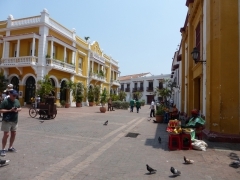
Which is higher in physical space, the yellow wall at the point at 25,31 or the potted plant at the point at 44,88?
the yellow wall at the point at 25,31

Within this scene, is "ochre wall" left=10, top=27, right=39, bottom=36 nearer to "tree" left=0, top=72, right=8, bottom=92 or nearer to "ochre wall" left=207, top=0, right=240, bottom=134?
"tree" left=0, top=72, right=8, bottom=92

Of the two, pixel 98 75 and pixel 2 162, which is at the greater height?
pixel 98 75

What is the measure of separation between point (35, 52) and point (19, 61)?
1.89 m

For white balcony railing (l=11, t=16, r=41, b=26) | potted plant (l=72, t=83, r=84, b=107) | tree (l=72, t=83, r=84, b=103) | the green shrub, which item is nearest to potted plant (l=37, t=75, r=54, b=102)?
tree (l=72, t=83, r=84, b=103)

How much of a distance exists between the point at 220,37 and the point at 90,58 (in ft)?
84.4

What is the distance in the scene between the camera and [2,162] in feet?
13.9

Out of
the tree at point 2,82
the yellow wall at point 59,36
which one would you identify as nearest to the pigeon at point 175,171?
the yellow wall at point 59,36

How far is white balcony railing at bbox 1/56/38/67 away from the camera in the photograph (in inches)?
802

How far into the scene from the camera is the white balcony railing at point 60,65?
69.6ft

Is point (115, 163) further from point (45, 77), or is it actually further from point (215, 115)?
point (45, 77)

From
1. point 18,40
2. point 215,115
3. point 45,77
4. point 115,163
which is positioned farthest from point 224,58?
point 18,40

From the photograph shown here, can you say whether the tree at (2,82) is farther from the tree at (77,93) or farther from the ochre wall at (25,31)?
the tree at (77,93)

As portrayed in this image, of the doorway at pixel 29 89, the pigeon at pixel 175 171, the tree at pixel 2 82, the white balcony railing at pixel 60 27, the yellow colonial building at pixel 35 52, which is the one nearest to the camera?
the pigeon at pixel 175 171

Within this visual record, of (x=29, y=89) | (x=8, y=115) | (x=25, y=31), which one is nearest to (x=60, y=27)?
(x=25, y=31)
